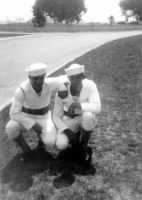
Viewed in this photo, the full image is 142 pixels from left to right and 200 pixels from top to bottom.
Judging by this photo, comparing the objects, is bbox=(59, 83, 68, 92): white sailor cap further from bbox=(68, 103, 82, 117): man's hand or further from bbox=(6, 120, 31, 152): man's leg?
bbox=(6, 120, 31, 152): man's leg

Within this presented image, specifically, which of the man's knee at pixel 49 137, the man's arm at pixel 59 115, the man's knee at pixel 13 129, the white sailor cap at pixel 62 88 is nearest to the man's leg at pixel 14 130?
the man's knee at pixel 13 129

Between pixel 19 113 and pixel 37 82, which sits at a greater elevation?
pixel 37 82

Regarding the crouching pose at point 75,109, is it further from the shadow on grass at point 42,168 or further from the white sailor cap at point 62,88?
the shadow on grass at point 42,168

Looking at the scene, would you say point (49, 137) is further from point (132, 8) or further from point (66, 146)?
point (132, 8)

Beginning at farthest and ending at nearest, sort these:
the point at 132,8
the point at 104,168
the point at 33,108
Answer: the point at 132,8 → the point at 33,108 → the point at 104,168

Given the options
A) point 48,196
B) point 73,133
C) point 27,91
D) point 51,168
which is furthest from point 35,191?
point 27,91

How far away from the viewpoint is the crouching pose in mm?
3898

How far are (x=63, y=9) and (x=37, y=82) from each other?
75421 mm

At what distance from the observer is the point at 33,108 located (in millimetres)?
4215

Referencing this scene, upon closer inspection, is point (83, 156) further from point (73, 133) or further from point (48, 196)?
point (48, 196)

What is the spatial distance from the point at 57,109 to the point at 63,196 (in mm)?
1171

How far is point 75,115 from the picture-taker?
4082mm

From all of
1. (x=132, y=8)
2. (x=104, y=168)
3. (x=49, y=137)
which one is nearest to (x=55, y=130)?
(x=49, y=137)

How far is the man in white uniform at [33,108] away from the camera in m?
3.94
